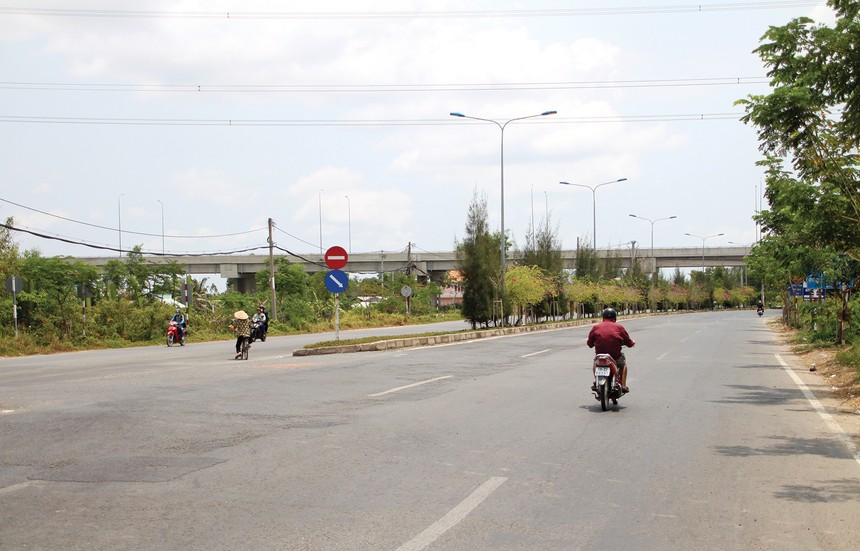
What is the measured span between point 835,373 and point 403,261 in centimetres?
7488

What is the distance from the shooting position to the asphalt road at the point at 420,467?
221 inches

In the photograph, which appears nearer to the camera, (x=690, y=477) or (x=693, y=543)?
(x=693, y=543)

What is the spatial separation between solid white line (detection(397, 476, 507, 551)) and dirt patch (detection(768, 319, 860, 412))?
7796 millimetres

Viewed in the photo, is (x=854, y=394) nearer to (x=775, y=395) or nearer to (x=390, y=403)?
(x=775, y=395)

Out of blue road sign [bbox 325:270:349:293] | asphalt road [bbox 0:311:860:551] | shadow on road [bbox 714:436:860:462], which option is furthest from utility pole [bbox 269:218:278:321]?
shadow on road [bbox 714:436:860:462]

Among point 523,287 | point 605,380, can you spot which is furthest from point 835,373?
point 523,287

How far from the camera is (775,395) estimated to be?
559 inches

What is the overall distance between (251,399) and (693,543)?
8.53m

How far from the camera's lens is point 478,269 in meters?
39.8

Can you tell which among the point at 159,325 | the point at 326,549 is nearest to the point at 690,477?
the point at 326,549

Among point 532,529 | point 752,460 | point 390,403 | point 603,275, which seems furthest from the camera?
point 603,275

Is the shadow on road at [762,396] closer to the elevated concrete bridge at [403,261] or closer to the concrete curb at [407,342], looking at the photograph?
the concrete curb at [407,342]

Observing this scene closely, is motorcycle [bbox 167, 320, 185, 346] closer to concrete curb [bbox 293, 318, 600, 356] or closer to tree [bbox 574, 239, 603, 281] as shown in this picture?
concrete curb [bbox 293, 318, 600, 356]

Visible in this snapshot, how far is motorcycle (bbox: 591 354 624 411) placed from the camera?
11656mm
